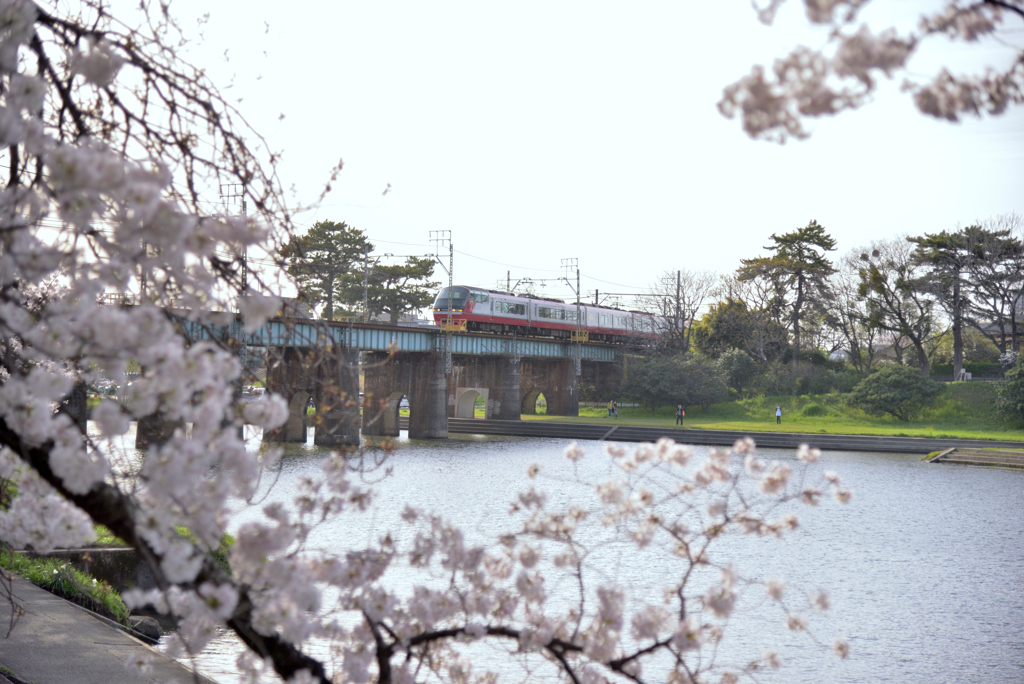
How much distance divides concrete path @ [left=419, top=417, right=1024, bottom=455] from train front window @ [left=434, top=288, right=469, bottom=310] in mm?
8826

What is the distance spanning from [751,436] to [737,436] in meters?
2.01

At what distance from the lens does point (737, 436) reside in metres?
40.7

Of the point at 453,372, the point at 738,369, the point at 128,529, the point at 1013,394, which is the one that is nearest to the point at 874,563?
the point at 128,529

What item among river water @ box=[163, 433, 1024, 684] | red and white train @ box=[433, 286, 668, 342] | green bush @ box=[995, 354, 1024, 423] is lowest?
river water @ box=[163, 433, 1024, 684]

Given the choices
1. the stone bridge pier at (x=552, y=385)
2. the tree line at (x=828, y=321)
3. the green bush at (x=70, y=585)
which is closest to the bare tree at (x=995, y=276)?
the tree line at (x=828, y=321)

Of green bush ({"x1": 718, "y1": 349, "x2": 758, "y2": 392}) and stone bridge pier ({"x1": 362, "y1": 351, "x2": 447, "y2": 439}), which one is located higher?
green bush ({"x1": 718, "y1": 349, "x2": 758, "y2": 392})

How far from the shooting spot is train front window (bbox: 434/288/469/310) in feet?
151

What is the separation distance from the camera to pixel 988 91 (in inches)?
88.3

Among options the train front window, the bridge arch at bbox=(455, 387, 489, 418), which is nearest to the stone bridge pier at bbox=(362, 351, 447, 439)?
the train front window

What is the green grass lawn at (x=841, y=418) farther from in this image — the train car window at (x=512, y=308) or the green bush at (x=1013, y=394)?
the train car window at (x=512, y=308)

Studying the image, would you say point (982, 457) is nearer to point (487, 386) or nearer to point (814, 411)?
point (814, 411)

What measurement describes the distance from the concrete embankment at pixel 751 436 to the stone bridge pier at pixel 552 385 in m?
6.88

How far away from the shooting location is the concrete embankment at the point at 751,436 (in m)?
37.8

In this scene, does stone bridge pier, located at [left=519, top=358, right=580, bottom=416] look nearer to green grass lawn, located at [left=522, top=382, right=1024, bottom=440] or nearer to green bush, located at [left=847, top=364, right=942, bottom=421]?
green grass lawn, located at [left=522, top=382, right=1024, bottom=440]
